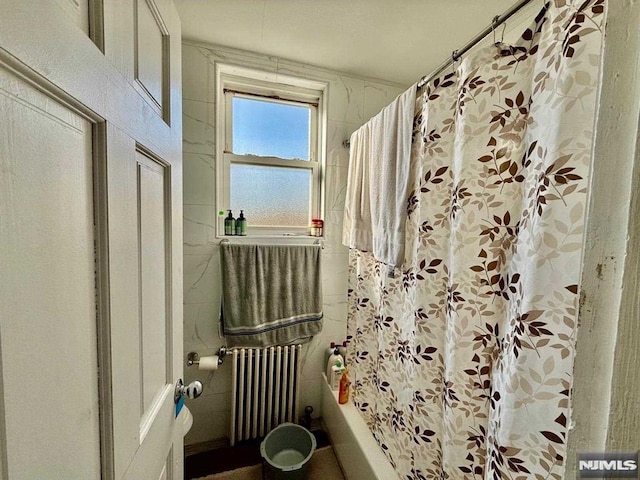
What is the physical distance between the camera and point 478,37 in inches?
33.0

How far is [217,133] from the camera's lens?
156 centimetres

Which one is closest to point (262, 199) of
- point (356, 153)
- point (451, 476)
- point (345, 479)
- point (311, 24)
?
point (356, 153)

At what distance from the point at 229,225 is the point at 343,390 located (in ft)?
3.99

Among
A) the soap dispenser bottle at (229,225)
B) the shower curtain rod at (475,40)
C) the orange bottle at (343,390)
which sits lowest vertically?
the orange bottle at (343,390)

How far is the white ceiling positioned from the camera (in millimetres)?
1182

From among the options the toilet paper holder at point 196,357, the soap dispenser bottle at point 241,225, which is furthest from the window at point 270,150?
the toilet paper holder at point 196,357

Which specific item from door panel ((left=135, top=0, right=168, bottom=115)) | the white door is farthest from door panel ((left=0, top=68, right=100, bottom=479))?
door panel ((left=135, top=0, right=168, bottom=115))

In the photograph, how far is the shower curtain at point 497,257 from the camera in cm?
56

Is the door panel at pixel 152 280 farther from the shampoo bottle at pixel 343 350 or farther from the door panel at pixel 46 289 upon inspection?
the shampoo bottle at pixel 343 350

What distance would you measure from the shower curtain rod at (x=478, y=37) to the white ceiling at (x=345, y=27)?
39 cm

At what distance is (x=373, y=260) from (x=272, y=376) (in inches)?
37.3

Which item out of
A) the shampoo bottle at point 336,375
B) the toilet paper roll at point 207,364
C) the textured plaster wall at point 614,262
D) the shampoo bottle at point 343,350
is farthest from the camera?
the shampoo bottle at point 343,350

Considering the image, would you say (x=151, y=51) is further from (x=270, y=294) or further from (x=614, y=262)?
(x=270, y=294)

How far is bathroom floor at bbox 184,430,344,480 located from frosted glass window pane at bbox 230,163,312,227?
4.56ft
